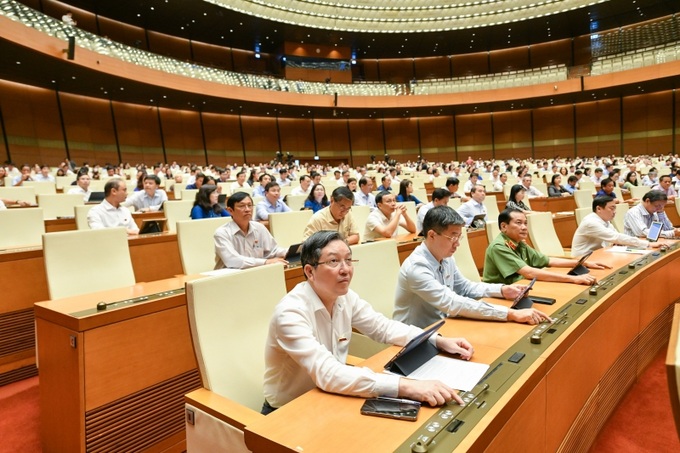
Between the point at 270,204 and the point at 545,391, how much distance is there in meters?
4.03

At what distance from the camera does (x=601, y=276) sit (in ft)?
8.24

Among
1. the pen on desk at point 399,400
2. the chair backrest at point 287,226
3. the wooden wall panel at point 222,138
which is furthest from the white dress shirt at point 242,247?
the wooden wall panel at point 222,138

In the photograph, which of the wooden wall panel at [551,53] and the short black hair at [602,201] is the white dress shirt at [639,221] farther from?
the wooden wall panel at [551,53]

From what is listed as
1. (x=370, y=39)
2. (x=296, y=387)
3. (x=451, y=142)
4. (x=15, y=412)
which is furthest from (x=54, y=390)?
(x=451, y=142)

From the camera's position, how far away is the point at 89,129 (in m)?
14.4

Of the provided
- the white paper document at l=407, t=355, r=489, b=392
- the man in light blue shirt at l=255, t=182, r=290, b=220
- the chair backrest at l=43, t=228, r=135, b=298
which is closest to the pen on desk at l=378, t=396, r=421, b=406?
the white paper document at l=407, t=355, r=489, b=392

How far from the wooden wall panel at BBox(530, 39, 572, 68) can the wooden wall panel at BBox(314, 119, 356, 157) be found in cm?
936

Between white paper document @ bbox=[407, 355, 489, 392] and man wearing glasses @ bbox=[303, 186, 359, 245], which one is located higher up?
man wearing glasses @ bbox=[303, 186, 359, 245]

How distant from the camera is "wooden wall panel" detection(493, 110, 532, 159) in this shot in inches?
816

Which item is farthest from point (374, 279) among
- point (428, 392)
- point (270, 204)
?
point (270, 204)

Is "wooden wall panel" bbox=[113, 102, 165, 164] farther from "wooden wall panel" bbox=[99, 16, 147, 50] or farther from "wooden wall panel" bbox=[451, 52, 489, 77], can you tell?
"wooden wall panel" bbox=[451, 52, 489, 77]

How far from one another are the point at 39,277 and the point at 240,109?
15.5 meters

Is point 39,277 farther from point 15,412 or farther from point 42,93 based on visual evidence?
point 42,93

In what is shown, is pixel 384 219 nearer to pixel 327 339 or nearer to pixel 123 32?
pixel 327 339
